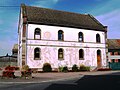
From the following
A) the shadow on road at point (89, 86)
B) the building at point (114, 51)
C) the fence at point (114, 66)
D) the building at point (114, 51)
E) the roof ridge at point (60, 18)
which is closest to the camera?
the shadow on road at point (89, 86)

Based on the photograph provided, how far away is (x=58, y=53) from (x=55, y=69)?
100 inches

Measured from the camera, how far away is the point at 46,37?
113 ft

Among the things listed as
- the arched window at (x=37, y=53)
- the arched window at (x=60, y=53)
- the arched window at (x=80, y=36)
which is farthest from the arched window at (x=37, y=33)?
the arched window at (x=80, y=36)

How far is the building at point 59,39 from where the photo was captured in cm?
3306

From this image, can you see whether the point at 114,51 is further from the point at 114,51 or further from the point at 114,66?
the point at 114,66

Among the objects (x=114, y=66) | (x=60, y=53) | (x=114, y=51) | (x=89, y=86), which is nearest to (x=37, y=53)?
(x=60, y=53)

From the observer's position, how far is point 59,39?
35.6 m

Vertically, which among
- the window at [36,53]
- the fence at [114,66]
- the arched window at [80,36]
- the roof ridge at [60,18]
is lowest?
the fence at [114,66]

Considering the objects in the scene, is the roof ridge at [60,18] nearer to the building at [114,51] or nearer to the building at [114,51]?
the building at [114,51]

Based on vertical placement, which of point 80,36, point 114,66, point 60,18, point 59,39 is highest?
point 60,18

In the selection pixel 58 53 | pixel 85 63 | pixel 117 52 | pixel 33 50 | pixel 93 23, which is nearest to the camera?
pixel 33 50

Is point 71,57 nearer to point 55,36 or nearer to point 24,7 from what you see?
point 55,36

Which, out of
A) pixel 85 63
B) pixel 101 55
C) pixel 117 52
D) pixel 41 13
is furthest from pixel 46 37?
pixel 117 52

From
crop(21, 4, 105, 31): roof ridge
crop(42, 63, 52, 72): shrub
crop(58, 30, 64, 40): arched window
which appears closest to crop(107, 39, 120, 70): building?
crop(21, 4, 105, 31): roof ridge
